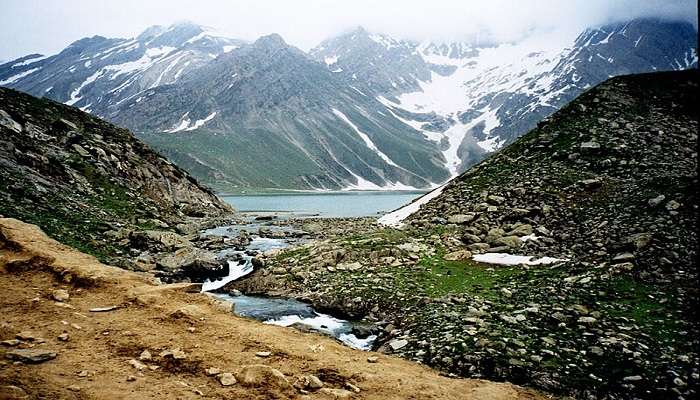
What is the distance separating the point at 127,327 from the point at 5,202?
21.8 meters

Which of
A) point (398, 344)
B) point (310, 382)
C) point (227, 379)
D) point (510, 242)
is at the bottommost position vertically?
point (398, 344)

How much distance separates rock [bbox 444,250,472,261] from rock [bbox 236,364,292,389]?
1694 cm

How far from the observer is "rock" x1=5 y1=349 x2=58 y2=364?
8.73 meters

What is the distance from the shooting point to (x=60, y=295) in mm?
13062

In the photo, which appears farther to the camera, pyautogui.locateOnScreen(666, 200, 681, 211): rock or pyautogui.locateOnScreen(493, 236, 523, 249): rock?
pyautogui.locateOnScreen(493, 236, 523, 249): rock

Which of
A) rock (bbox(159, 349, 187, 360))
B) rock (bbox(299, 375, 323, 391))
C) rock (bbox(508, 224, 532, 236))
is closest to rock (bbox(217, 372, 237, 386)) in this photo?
rock (bbox(159, 349, 187, 360))

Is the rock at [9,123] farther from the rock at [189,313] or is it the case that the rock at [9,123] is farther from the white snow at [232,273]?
the rock at [189,313]

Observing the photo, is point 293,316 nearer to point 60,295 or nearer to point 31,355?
point 60,295

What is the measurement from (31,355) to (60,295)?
15.5 ft

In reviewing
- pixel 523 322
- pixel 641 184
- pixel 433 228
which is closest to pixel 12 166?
pixel 433 228

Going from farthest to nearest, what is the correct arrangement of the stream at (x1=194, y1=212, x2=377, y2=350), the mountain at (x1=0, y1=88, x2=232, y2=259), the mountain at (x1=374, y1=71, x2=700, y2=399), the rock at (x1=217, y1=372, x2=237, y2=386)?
the mountain at (x1=0, y1=88, x2=232, y2=259) < the stream at (x1=194, y1=212, x2=377, y2=350) < the mountain at (x1=374, y1=71, x2=700, y2=399) < the rock at (x1=217, y1=372, x2=237, y2=386)

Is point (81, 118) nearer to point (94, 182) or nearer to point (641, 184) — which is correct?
point (94, 182)

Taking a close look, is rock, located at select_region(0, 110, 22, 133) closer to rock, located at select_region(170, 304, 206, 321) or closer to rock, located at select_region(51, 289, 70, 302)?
rock, located at select_region(51, 289, 70, 302)

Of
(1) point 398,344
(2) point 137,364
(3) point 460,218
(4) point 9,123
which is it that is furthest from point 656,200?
(4) point 9,123
